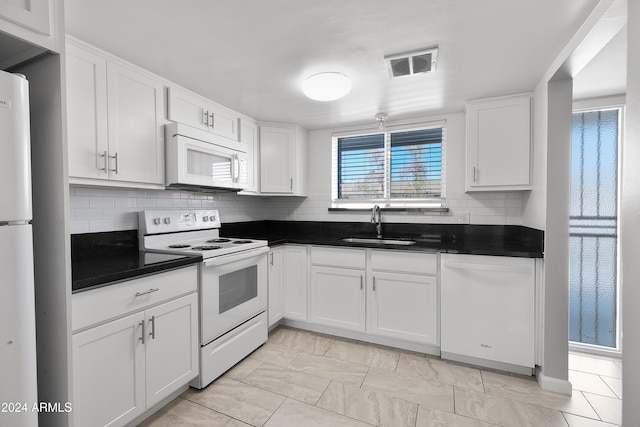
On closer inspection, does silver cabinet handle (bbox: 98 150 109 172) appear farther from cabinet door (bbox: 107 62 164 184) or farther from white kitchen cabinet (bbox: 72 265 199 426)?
white kitchen cabinet (bbox: 72 265 199 426)

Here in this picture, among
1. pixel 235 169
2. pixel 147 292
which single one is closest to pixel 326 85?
pixel 235 169

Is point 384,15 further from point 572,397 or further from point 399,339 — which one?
point 572,397

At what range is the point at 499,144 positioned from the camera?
7.84ft

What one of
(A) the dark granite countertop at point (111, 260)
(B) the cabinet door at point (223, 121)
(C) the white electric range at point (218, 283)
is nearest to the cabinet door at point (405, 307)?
(C) the white electric range at point (218, 283)

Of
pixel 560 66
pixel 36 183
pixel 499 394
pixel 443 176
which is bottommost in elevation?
pixel 499 394

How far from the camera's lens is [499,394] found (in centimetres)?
190

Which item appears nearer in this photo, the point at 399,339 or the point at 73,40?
the point at 73,40

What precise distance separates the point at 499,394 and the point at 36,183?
9.10ft

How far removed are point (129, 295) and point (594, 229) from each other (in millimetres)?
3438

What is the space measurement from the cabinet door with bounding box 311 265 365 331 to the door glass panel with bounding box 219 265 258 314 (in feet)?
2.03

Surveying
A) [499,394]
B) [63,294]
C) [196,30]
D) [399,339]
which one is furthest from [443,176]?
[63,294]

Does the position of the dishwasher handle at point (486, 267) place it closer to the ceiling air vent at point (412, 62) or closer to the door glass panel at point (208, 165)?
the ceiling air vent at point (412, 62)

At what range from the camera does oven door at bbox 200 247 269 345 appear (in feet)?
6.35

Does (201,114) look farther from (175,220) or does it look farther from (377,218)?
(377,218)
